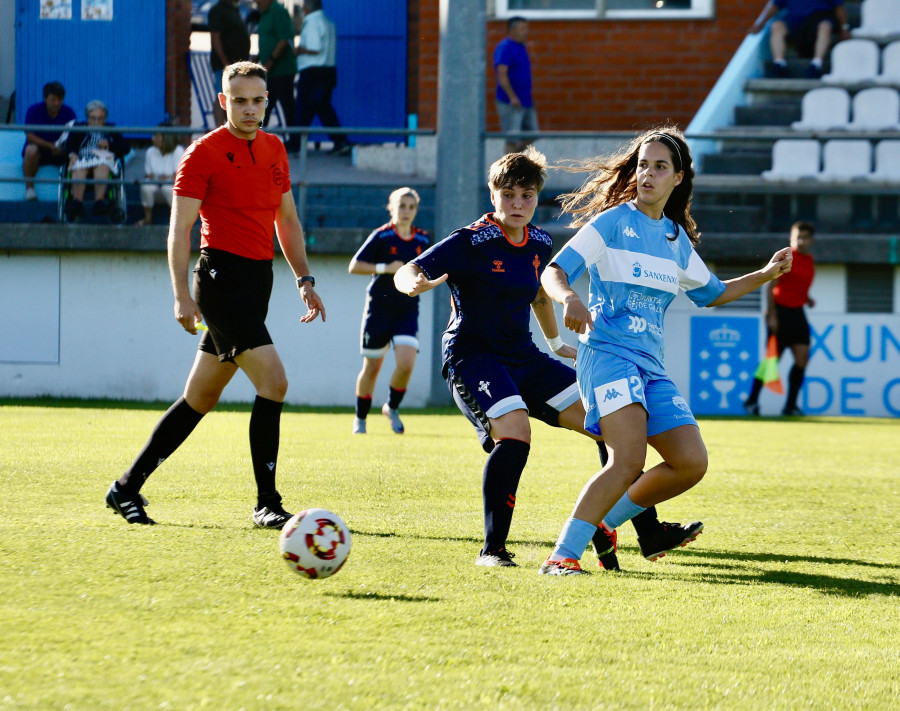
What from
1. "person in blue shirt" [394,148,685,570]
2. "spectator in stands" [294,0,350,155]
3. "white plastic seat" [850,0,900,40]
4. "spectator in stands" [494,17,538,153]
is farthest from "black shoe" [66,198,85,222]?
"person in blue shirt" [394,148,685,570]

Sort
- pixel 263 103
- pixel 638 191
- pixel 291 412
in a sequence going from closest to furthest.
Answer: pixel 638 191 < pixel 263 103 < pixel 291 412

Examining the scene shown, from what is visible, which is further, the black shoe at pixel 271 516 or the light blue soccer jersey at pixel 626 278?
the black shoe at pixel 271 516

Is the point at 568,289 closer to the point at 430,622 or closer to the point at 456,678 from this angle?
the point at 430,622

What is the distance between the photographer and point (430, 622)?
4027mm

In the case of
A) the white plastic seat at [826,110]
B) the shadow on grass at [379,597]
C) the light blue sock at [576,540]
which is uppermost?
the white plastic seat at [826,110]

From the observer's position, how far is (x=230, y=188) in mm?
6035

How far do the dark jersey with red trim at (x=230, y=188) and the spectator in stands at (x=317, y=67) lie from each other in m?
12.9

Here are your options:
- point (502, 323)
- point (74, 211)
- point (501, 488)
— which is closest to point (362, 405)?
point (502, 323)

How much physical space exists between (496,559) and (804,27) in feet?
53.6

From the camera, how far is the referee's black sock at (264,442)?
19.9 feet

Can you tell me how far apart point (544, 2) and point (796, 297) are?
793cm

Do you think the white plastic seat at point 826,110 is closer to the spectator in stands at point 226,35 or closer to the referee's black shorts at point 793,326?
the referee's black shorts at point 793,326

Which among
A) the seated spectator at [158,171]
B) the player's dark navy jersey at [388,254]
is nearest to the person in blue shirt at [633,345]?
the player's dark navy jersey at [388,254]

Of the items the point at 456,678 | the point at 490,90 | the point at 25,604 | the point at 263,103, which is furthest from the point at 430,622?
the point at 490,90
